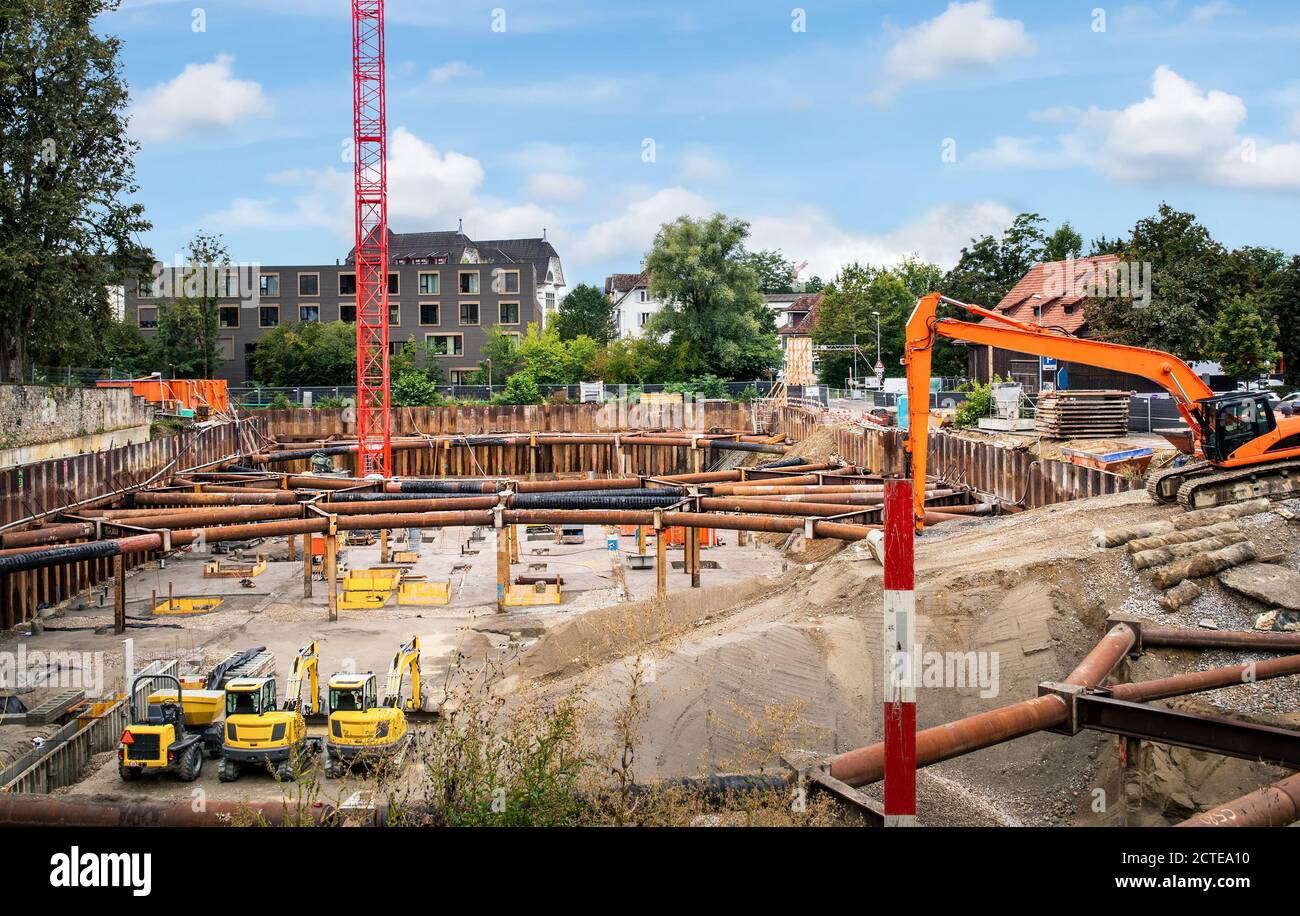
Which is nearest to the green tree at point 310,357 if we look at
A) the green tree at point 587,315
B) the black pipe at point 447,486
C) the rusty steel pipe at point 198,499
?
the green tree at point 587,315

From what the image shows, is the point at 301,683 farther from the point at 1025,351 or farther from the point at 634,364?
the point at 634,364

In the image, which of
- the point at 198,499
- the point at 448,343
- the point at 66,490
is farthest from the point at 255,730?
the point at 448,343

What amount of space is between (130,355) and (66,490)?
4760 centimetres

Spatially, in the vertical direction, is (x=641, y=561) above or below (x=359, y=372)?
below

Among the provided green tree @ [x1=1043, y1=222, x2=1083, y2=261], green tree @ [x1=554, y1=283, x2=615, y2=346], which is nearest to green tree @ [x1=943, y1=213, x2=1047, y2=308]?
green tree @ [x1=1043, y1=222, x2=1083, y2=261]

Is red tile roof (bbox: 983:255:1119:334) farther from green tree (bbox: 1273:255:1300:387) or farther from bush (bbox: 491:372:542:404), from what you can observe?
bush (bbox: 491:372:542:404)

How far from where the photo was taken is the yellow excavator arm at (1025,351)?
21.9 m

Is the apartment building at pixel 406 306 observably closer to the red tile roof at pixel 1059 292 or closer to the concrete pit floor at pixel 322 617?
the red tile roof at pixel 1059 292

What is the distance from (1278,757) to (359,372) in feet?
164

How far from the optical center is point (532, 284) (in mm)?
84625

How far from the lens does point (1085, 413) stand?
33.7 m

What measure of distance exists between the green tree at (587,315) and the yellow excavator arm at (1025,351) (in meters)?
80.8

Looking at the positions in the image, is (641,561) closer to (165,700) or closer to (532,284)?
(165,700)

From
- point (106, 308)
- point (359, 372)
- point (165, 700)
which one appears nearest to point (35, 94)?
point (106, 308)
